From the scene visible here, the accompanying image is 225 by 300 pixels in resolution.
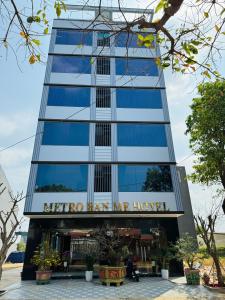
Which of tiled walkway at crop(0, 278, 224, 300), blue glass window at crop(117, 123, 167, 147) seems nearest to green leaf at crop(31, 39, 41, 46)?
tiled walkway at crop(0, 278, 224, 300)

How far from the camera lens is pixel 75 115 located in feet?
51.2

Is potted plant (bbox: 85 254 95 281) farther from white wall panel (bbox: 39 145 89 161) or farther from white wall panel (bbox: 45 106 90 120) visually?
white wall panel (bbox: 45 106 90 120)

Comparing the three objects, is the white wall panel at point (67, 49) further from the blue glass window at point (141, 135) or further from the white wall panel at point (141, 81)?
the blue glass window at point (141, 135)

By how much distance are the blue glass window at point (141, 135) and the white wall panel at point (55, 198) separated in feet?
13.1

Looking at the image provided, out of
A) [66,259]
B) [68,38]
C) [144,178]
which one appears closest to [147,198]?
[144,178]

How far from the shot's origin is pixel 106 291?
10.2 m

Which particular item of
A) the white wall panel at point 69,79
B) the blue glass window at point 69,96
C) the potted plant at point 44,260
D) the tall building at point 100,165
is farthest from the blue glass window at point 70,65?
the potted plant at point 44,260

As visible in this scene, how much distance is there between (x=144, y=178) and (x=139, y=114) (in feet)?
14.0

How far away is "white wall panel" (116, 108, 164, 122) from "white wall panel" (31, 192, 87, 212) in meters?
5.48

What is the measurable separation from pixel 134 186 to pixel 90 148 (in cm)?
339

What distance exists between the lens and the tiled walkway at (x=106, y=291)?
29.9 feet

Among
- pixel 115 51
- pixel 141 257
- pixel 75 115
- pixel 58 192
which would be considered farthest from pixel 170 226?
pixel 115 51

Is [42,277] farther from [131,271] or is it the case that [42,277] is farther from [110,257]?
[131,271]

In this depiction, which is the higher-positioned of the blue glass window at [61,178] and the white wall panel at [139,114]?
the white wall panel at [139,114]
